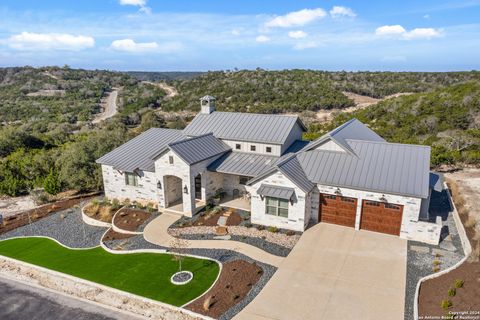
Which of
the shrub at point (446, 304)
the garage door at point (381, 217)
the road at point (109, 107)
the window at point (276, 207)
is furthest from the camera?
the road at point (109, 107)

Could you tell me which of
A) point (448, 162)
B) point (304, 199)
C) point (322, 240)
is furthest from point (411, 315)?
point (448, 162)

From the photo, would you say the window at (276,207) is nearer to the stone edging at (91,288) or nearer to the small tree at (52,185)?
the stone edging at (91,288)

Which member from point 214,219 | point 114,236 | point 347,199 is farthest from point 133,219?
point 347,199

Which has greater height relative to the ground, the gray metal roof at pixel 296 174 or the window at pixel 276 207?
the gray metal roof at pixel 296 174

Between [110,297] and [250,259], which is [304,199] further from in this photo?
[110,297]

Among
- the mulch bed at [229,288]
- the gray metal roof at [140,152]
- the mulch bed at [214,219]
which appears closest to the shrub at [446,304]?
the mulch bed at [229,288]

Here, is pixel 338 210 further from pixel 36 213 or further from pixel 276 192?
pixel 36 213

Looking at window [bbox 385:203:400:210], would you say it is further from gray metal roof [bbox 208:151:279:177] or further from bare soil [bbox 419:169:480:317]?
gray metal roof [bbox 208:151:279:177]
